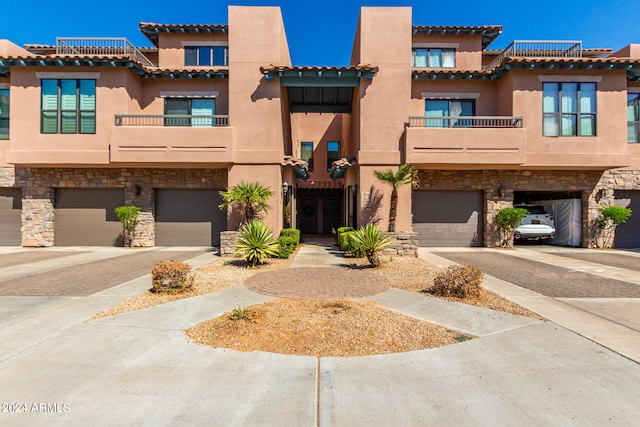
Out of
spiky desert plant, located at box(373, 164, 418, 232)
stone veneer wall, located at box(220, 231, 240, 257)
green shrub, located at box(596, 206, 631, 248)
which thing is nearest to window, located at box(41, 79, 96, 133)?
stone veneer wall, located at box(220, 231, 240, 257)

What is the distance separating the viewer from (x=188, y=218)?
1468 cm

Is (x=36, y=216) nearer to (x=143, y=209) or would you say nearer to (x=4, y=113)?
(x=143, y=209)

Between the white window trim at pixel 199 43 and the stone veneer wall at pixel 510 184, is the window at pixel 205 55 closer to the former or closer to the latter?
the white window trim at pixel 199 43

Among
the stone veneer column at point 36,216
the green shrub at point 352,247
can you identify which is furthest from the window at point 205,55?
the green shrub at point 352,247

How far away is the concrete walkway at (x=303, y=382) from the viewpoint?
265 cm

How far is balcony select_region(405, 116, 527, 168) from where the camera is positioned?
12.8m

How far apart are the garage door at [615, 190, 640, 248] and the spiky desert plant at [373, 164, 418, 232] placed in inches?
446

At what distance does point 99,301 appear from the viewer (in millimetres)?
5762

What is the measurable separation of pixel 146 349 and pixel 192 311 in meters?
1.40

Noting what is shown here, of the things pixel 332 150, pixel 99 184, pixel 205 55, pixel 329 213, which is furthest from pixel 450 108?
pixel 99 184

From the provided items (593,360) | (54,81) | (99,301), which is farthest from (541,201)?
(54,81)

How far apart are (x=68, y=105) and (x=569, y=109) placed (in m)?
22.7

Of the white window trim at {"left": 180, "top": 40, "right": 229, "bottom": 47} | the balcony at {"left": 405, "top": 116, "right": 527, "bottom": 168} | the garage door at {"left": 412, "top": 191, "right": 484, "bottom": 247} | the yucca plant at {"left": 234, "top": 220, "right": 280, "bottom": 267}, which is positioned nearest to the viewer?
the yucca plant at {"left": 234, "top": 220, "right": 280, "bottom": 267}

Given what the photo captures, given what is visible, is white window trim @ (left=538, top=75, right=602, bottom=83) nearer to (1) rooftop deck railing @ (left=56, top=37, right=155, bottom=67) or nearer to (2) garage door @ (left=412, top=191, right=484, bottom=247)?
(2) garage door @ (left=412, top=191, right=484, bottom=247)
